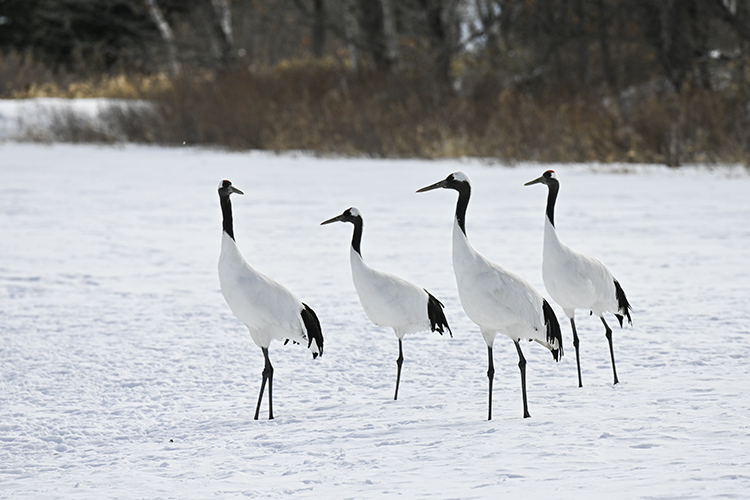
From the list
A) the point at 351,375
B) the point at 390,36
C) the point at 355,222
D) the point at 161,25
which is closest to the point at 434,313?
the point at 355,222

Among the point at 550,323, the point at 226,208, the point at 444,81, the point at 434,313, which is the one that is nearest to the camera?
the point at 550,323

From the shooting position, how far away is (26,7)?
29578 mm

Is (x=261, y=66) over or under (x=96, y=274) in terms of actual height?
over

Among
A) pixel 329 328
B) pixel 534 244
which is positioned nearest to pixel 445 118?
pixel 534 244

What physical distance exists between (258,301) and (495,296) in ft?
3.10

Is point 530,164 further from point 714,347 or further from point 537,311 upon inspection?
point 537,311

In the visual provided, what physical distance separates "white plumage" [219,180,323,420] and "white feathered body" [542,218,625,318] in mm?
1014

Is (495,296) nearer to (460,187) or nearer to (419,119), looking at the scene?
(460,187)

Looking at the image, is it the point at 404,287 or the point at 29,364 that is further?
the point at 29,364

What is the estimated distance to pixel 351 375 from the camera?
4469 mm

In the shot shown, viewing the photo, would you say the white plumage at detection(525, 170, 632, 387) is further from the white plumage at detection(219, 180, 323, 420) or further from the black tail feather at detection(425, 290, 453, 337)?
the white plumage at detection(219, 180, 323, 420)

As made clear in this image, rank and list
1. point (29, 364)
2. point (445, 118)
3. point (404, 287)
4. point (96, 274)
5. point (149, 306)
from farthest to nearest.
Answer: point (445, 118) < point (96, 274) < point (149, 306) < point (29, 364) < point (404, 287)

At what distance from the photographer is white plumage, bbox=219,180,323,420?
12.1 feet

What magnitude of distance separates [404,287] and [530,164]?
456 inches
